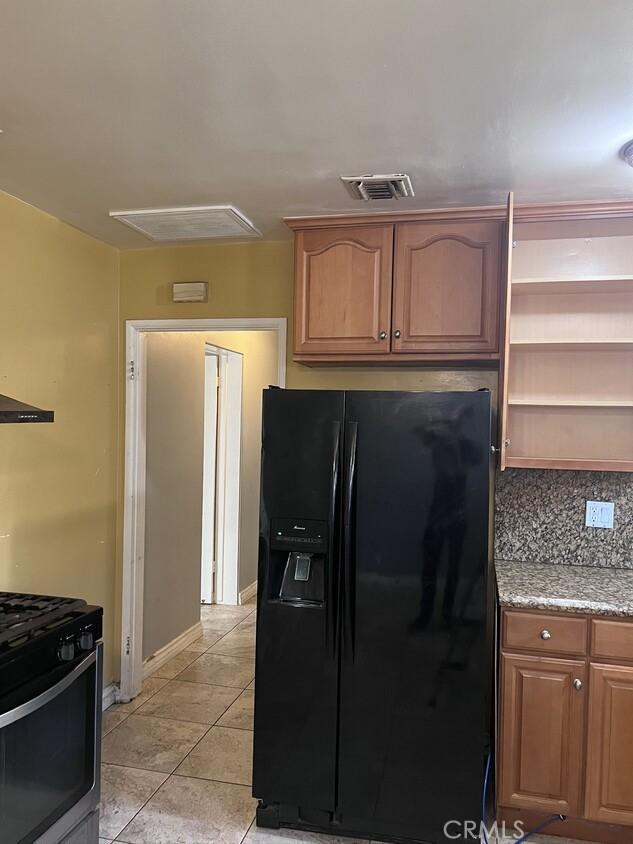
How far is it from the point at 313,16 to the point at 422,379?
5.86ft

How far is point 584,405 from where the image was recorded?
99.1 inches

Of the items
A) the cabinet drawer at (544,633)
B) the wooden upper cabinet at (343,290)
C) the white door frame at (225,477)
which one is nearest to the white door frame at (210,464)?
the white door frame at (225,477)

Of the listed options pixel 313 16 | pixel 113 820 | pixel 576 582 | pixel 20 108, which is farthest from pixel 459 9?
pixel 113 820

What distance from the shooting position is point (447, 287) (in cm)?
→ 256

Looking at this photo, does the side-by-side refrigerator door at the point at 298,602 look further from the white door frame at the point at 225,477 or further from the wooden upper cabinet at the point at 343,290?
the white door frame at the point at 225,477

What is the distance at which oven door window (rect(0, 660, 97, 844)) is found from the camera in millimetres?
1738

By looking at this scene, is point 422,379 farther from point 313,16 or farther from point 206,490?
point 206,490

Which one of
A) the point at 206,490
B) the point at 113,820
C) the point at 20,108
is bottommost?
the point at 113,820

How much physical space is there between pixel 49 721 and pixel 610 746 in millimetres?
1928

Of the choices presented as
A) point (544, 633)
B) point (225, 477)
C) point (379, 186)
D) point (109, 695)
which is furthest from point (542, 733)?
point (225, 477)

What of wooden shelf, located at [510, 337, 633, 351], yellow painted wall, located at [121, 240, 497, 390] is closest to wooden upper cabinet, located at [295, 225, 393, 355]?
yellow painted wall, located at [121, 240, 497, 390]

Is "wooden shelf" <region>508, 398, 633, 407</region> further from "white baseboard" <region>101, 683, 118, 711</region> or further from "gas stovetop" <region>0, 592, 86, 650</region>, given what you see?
"white baseboard" <region>101, 683, 118, 711</region>

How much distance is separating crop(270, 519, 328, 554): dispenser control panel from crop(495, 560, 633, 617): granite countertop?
0.71 meters

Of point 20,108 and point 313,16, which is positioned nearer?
point 313,16
